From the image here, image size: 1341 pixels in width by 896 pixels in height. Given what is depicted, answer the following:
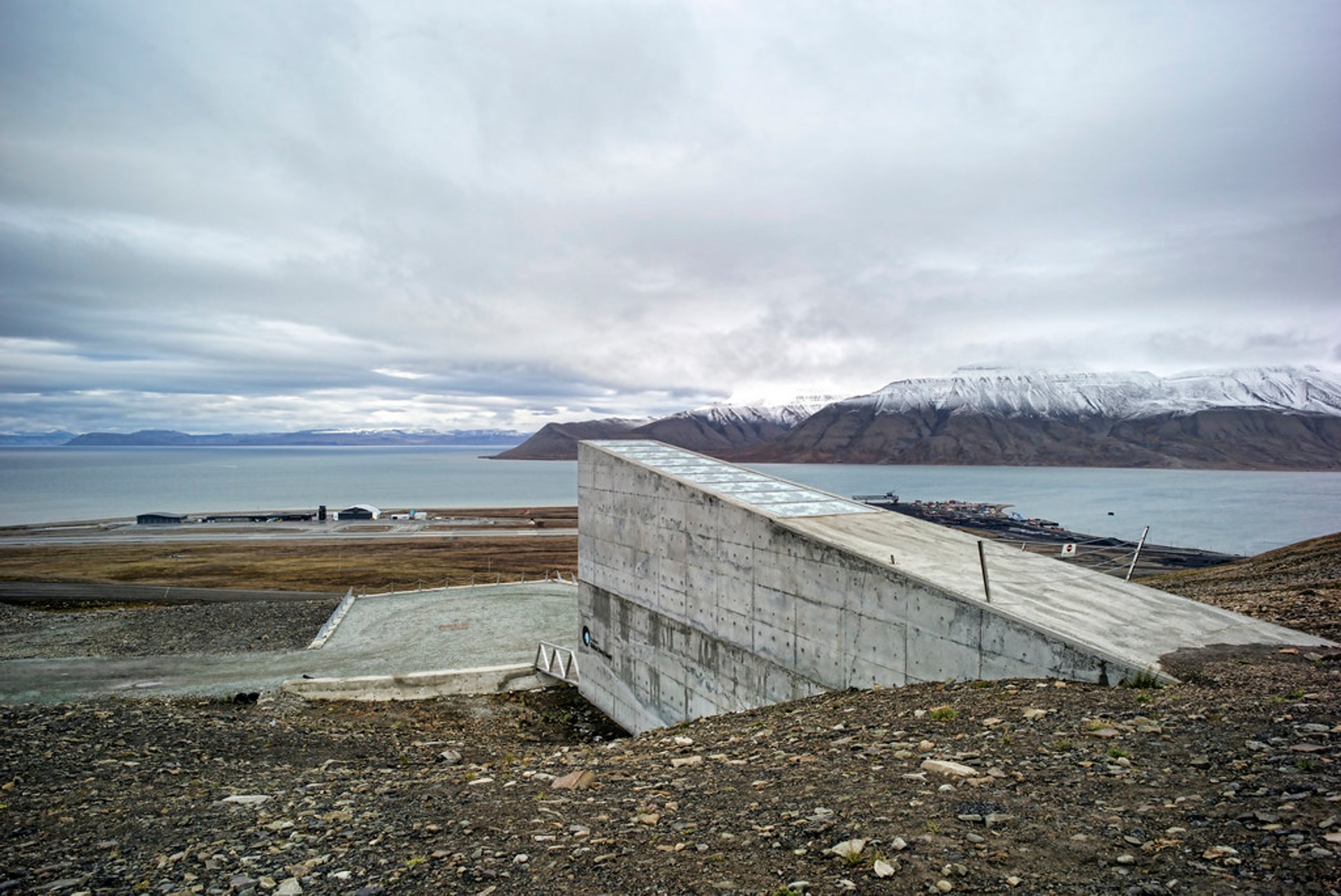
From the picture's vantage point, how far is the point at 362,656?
2320cm

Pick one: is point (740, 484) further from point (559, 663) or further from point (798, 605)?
point (559, 663)

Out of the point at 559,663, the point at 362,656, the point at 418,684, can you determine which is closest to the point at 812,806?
the point at 418,684

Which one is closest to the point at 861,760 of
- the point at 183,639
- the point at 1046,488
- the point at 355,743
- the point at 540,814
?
the point at 540,814

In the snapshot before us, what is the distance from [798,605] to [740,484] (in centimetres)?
548

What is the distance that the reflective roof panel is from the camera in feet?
51.9

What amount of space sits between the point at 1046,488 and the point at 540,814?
16109cm

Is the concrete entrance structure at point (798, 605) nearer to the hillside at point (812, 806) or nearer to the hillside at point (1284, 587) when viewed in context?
the hillside at point (812, 806)

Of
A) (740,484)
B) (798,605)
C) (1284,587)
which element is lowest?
(1284,587)

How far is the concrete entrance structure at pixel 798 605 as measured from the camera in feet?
32.8

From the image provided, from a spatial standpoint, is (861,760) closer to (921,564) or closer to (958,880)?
(958,880)

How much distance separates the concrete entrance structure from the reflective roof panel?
96mm

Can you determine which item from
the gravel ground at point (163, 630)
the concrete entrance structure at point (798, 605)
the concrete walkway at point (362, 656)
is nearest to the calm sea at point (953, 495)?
the concrete entrance structure at point (798, 605)

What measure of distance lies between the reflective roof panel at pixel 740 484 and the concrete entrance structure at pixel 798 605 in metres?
0.10

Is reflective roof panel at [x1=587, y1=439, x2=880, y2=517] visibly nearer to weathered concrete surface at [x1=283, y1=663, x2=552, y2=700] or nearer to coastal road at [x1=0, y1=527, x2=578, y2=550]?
weathered concrete surface at [x1=283, y1=663, x2=552, y2=700]
